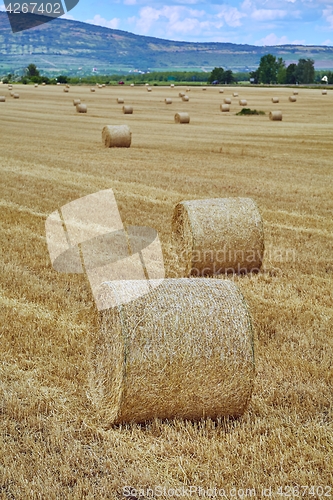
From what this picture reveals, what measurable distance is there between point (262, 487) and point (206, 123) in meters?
30.3

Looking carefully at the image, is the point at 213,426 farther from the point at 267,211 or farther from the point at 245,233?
the point at 267,211

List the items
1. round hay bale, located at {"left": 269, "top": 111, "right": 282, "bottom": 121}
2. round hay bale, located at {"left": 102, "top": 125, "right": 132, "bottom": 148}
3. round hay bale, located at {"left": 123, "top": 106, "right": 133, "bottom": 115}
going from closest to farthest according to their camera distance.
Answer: round hay bale, located at {"left": 102, "top": 125, "right": 132, "bottom": 148} < round hay bale, located at {"left": 269, "top": 111, "right": 282, "bottom": 121} < round hay bale, located at {"left": 123, "top": 106, "right": 133, "bottom": 115}

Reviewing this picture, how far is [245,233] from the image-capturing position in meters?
8.42

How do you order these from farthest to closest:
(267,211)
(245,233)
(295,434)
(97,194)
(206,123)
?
(206,123) → (97,194) → (267,211) → (245,233) → (295,434)

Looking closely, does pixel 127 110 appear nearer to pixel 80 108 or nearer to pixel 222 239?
pixel 80 108

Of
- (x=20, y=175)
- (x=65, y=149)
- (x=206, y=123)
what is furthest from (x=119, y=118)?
(x=20, y=175)

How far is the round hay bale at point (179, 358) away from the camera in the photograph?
465 centimetres

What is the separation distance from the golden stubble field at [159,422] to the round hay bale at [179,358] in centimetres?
15

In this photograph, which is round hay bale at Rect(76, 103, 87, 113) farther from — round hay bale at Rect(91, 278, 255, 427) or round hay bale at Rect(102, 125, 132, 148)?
round hay bale at Rect(91, 278, 255, 427)

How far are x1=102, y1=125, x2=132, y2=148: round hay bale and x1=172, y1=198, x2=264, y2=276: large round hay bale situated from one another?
45.0 ft

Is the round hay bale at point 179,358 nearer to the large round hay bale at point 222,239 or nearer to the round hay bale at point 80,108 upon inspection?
the large round hay bale at point 222,239

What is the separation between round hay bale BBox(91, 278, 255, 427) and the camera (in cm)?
465

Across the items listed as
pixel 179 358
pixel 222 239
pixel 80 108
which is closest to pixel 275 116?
pixel 80 108

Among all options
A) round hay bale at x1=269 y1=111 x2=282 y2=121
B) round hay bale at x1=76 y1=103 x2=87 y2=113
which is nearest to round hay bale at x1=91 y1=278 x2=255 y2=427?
round hay bale at x1=269 y1=111 x2=282 y2=121
